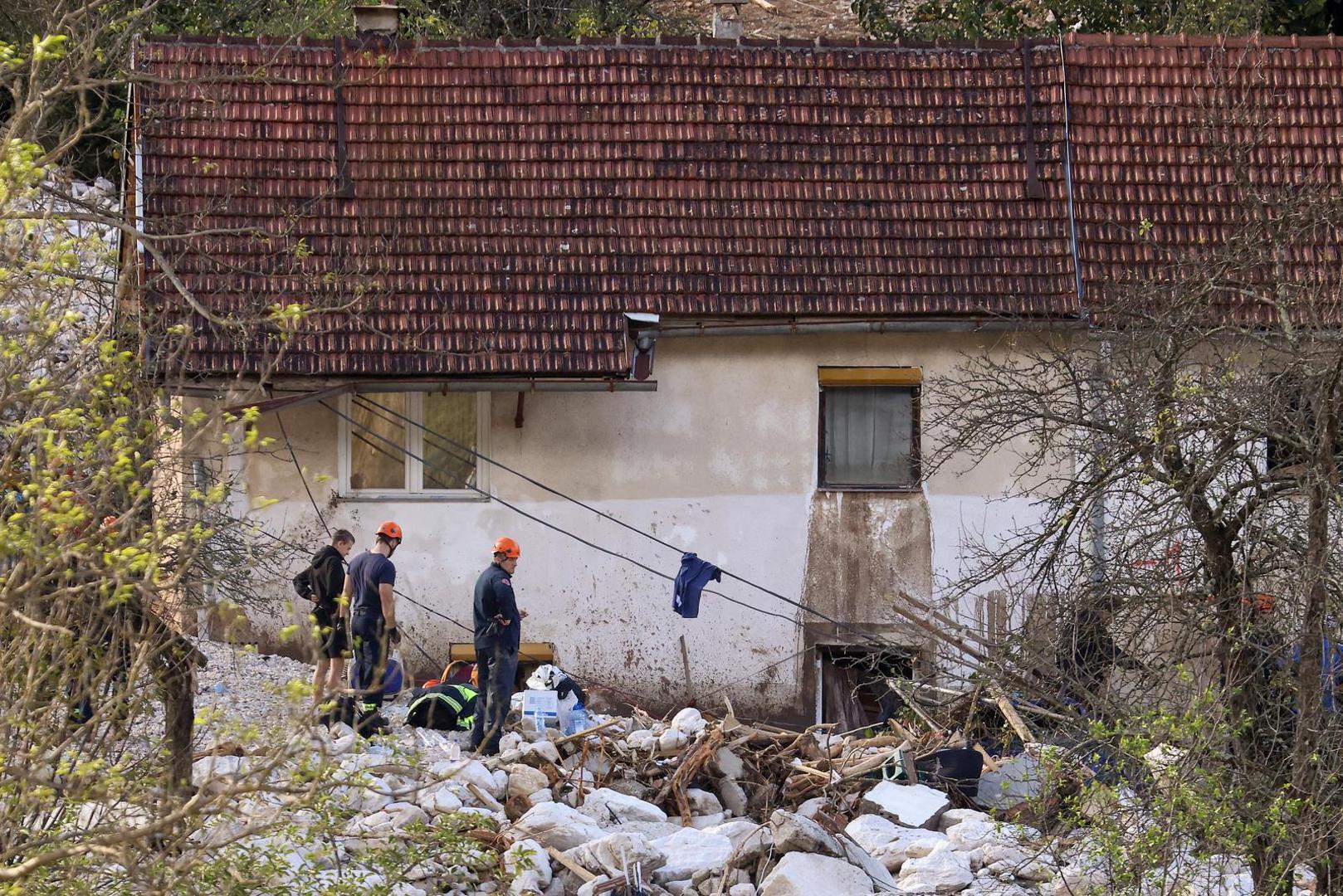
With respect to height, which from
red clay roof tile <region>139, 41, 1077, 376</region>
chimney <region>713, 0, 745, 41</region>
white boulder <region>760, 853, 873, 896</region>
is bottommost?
white boulder <region>760, 853, 873, 896</region>

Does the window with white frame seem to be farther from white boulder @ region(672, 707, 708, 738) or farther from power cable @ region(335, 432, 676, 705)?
white boulder @ region(672, 707, 708, 738)

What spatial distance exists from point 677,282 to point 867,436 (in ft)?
7.63

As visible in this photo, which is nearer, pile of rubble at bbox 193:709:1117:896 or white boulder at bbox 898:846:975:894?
pile of rubble at bbox 193:709:1117:896

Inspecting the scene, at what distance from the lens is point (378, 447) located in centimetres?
1762

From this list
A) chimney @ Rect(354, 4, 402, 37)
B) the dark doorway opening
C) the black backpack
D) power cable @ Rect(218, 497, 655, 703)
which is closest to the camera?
the black backpack

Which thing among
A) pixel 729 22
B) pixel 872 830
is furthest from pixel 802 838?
pixel 729 22

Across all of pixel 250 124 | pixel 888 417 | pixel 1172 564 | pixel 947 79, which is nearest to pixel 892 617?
pixel 888 417

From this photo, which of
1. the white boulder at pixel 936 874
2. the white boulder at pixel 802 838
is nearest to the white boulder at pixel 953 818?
the white boulder at pixel 936 874

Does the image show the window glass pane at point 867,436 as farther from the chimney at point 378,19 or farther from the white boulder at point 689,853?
the white boulder at point 689,853

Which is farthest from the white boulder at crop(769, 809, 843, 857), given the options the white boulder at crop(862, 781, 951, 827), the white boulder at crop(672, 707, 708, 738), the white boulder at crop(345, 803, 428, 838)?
the white boulder at crop(672, 707, 708, 738)

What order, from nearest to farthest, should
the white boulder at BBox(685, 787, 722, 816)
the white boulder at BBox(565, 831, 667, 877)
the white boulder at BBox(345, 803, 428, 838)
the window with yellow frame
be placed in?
the white boulder at BBox(345, 803, 428, 838), the white boulder at BBox(565, 831, 667, 877), the white boulder at BBox(685, 787, 722, 816), the window with yellow frame

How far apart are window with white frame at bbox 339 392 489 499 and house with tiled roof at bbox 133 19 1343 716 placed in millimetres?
28

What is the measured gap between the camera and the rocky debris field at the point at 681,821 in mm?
10617

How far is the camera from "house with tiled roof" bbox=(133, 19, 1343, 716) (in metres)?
17.3
